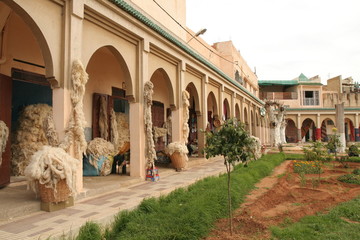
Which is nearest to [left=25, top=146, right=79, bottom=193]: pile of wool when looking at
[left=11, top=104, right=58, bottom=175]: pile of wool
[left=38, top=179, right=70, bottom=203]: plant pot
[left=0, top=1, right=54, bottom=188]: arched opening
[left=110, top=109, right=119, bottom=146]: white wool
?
[left=38, top=179, right=70, bottom=203]: plant pot

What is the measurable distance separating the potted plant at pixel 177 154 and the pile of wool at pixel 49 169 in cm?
535

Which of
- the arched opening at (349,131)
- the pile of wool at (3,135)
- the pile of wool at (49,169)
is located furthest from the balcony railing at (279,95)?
the pile of wool at (49,169)

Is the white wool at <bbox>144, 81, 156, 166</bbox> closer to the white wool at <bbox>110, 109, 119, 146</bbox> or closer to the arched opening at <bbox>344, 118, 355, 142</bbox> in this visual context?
the white wool at <bbox>110, 109, 119, 146</bbox>

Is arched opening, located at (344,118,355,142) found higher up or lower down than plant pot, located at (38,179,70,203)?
higher up

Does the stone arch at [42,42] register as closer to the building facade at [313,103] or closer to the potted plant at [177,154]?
→ the potted plant at [177,154]

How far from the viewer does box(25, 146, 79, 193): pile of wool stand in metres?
4.82

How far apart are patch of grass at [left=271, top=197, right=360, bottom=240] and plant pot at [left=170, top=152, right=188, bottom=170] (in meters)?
→ 5.54

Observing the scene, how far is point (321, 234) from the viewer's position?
4.42 meters

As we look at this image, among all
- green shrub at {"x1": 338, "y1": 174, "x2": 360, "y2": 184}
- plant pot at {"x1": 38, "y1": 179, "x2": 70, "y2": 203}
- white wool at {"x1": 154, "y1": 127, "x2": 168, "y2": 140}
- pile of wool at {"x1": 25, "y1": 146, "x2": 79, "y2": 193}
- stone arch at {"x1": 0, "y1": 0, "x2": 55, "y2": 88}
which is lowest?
green shrub at {"x1": 338, "y1": 174, "x2": 360, "y2": 184}

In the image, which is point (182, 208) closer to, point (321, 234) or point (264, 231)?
point (264, 231)

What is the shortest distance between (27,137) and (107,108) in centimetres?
309

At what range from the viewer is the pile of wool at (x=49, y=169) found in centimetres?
482

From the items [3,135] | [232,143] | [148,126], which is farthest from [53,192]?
[148,126]

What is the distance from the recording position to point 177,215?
4.89 meters
